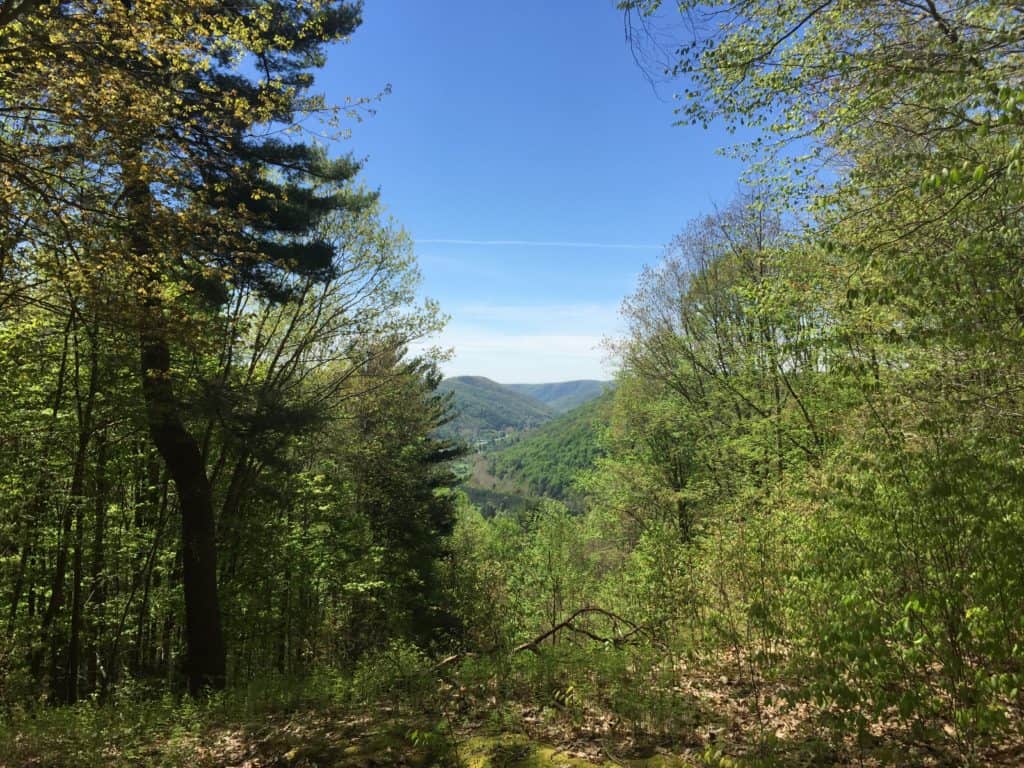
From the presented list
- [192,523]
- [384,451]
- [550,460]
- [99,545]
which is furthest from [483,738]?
[550,460]

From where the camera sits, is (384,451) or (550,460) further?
(550,460)

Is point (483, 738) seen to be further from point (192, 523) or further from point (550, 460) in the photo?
point (550, 460)

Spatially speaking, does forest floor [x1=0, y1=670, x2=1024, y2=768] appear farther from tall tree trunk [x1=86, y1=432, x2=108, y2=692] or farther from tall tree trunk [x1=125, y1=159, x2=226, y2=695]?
tall tree trunk [x1=86, y1=432, x2=108, y2=692]

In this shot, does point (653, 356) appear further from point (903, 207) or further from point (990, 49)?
point (990, 49)

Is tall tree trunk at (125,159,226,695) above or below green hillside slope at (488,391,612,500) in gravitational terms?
above

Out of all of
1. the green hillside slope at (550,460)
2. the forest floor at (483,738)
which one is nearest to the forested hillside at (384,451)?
the forest floor at (483,738)

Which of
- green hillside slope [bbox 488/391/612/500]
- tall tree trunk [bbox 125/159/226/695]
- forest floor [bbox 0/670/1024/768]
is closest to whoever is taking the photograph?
forest floor [bbox 0/670/1024/768]

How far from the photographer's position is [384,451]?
15391 millimetres

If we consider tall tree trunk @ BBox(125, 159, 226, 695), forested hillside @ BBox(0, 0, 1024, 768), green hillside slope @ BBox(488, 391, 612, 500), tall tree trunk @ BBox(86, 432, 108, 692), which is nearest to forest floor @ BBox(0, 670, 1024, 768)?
forested hillside @ BBox(0, 0, 1024, 768)

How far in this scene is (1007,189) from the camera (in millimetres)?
3607

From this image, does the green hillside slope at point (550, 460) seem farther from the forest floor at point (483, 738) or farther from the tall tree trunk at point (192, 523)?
the forest floor at point (483, 738)

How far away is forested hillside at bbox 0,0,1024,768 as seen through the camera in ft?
12.5

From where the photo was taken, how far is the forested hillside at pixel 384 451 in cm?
380


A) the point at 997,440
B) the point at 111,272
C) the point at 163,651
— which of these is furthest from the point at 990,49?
the point at 163,651
